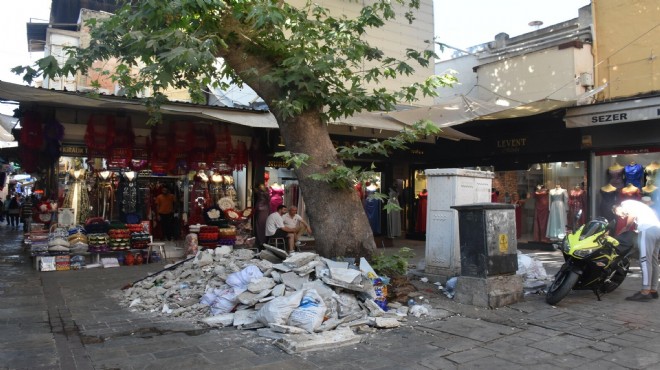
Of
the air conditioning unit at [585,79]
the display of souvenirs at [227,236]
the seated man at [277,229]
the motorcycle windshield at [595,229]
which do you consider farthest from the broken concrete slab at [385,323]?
the air conditioning unit at [585,79]

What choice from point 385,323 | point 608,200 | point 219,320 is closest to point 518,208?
point 608,200

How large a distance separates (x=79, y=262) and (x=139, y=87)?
13.5ft

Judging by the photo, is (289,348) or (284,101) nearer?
(289,348)

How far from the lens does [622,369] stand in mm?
4176

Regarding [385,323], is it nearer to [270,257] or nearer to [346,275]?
[346,275]

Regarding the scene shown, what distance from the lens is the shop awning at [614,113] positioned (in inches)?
400

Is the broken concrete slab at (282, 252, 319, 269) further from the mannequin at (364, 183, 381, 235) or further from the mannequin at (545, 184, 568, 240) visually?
the mannequin at (545, 184, 568, 240)

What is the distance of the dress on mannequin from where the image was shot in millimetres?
13295

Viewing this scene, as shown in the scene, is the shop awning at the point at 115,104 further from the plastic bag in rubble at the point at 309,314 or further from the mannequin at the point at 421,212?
the mannequin at the point at 421,212

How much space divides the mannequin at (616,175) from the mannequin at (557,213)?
4.00 feet

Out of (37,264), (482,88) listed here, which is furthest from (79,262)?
(482,88)

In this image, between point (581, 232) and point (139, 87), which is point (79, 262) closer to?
point (139, 87)

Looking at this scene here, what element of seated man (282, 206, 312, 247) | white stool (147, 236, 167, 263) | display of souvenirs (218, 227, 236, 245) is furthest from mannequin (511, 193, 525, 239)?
white stool (147, 236, 167, 263)

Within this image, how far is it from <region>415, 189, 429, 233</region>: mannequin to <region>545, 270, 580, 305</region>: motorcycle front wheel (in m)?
8.94
